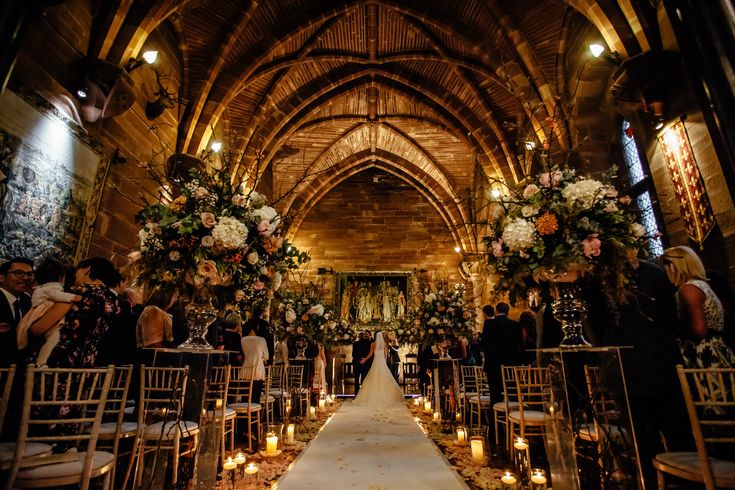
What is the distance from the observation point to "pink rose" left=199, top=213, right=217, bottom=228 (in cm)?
239

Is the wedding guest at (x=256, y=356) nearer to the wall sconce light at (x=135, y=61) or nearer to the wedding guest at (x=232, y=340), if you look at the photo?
the wedding guest at (x=232, y=340)

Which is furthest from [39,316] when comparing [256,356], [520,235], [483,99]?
[483,99]

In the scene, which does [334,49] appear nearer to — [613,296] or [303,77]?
[303,77]

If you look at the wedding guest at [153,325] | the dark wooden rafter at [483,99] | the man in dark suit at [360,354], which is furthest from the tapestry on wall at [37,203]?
the dark wooden rafter at [483,99]

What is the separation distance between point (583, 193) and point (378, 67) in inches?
344

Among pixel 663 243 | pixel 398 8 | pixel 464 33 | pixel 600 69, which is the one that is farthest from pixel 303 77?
pixel 663 243

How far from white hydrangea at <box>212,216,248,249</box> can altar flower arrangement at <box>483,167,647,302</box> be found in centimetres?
172

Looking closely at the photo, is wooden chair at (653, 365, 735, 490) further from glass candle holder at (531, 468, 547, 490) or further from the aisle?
the aisle

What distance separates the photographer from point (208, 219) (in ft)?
7.88

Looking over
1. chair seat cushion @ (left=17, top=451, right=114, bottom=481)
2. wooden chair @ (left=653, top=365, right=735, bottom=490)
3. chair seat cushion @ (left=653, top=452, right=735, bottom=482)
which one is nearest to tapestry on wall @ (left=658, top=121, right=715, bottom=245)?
wooden chair @ (left=653, top=365, right=735, bottom=490)

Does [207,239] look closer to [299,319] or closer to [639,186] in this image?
[299,319]

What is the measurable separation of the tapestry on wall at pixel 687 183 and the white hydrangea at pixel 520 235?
9.96 ft

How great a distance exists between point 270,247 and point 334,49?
827 cm

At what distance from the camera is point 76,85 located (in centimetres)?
452
